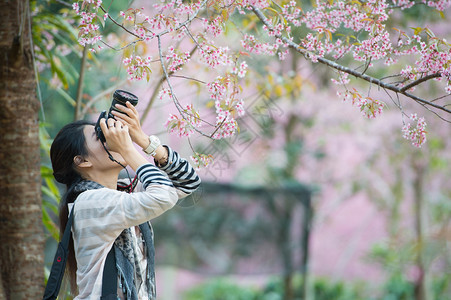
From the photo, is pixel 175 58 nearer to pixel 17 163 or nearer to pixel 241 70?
pixel 241 70

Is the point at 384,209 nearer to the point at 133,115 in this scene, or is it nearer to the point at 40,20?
the point at 40,20

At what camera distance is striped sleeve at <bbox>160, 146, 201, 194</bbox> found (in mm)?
1202

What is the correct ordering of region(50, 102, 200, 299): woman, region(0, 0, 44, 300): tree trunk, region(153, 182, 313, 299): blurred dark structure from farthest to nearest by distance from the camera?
1. region(153, 182, 313, 299): blurred dark structure
2. region(0, 0, 44, 300): tree trunk
3. region(50, 102, 200, 299): woman

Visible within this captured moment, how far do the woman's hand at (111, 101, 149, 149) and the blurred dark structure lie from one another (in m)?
3.90

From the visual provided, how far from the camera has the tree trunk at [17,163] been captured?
1.54 metres

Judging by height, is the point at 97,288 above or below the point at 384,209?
below

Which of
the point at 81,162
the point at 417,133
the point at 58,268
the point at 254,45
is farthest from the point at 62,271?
the point at 417,133

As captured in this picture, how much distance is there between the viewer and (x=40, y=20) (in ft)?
7.45

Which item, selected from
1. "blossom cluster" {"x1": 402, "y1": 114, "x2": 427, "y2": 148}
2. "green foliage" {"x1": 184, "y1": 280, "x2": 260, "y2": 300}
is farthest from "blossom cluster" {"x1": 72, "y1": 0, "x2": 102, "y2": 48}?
"green foliage" {"x1": 184, "y1": 280, "x2": 260, "y2": 300}

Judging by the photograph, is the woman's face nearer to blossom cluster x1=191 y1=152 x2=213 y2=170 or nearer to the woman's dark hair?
the woman's dark hair

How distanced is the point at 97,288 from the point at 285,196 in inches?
160

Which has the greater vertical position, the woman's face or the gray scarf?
the woman's face

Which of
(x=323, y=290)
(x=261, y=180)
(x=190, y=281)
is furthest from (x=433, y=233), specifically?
(x=190, y=281)

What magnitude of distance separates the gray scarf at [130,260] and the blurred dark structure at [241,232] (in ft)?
12.4
